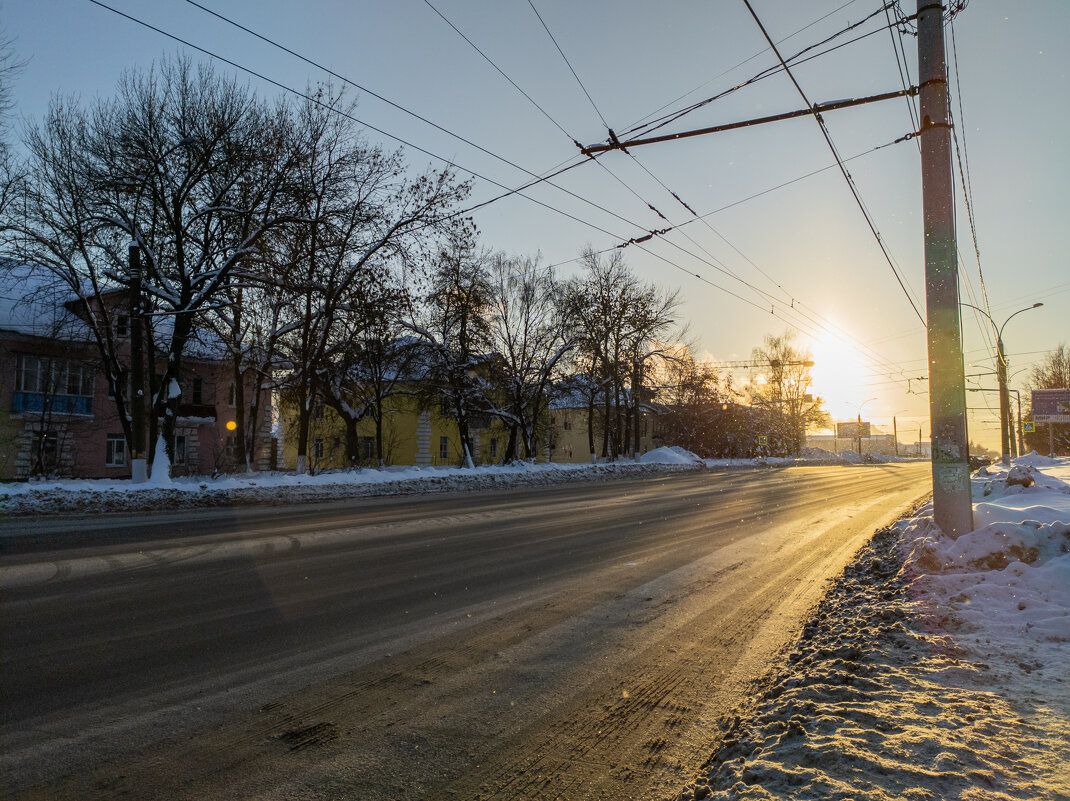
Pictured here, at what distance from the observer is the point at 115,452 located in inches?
1350

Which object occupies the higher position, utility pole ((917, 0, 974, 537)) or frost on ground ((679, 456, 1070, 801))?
utility pole ((917, 0, 974, 537))

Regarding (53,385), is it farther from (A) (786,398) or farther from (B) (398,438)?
(A) (786,398)

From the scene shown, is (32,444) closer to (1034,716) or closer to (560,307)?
(560,307)

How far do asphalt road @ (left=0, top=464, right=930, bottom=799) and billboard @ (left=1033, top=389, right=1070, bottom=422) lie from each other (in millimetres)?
43120

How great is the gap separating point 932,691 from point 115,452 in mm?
40329

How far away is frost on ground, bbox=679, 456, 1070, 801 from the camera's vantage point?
2.63 metres

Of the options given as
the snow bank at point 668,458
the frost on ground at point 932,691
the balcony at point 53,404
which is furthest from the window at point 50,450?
the frost on ground at point 932,691

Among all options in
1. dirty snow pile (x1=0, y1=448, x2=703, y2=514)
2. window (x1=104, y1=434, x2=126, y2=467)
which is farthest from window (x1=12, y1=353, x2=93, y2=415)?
dirty snow pile (x1=0, y1=448, x2=703, y2=514)

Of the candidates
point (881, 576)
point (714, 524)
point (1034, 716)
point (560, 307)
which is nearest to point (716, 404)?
point (560, 307)

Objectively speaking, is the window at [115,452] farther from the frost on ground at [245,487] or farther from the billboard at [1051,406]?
the billboard at [1051,406]

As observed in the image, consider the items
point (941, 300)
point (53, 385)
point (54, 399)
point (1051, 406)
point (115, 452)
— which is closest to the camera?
point (941, 300)

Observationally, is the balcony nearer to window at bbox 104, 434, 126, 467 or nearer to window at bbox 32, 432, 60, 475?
window at bbox 32, 432, 60, 475

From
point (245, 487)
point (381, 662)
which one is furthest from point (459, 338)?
point (381, 662)

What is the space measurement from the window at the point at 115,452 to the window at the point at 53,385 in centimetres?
202
